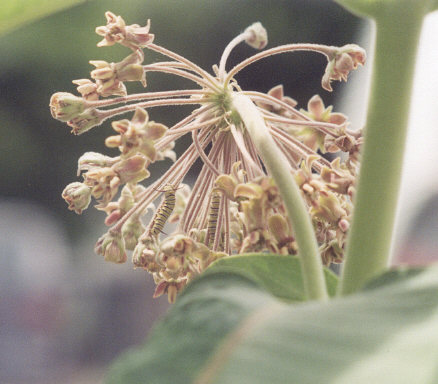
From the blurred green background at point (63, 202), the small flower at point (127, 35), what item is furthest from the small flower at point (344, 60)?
the blurred green background at point (63, 202)

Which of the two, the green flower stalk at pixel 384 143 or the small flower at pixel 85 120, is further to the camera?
the small flower at pixel 85 120

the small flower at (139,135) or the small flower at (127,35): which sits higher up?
the small flower at (127,35)

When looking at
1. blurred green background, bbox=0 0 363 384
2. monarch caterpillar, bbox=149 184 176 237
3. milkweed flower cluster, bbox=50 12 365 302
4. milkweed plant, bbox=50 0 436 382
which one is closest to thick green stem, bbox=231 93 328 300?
milkweed plant, bbox=50 0 436 382

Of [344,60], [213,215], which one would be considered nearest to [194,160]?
[213,215]

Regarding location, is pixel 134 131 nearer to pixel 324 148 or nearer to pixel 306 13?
pixel 324 148

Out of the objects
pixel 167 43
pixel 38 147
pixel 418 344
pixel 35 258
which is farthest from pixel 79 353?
pixel 418 344

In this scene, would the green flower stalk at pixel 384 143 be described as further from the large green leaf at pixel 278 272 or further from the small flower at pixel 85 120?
the small flower at pixel 85 120

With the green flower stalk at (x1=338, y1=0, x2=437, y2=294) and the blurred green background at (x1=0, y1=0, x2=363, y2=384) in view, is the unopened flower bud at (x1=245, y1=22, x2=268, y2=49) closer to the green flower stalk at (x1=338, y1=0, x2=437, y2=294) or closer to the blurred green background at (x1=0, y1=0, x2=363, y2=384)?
the green flower stalk at (x1=338, y1=0, x2=437, y2=294)

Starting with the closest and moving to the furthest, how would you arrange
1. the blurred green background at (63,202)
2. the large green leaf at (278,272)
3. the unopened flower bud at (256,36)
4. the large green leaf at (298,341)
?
1. the large green leaf at (298,341)
2. the large green leaf at (278,272)
3. the unopened flower bud at (256,36)
4. the blurred green background at (63,202)
